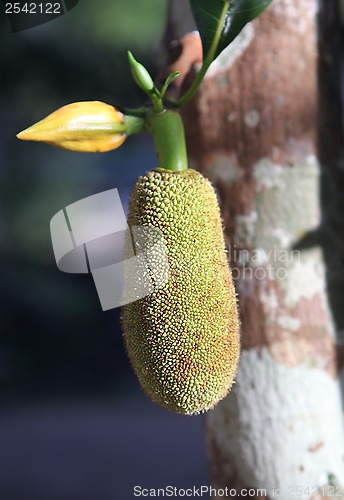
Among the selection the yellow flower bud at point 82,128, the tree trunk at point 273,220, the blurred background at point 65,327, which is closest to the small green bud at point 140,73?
the yellow flower bud at point 82,128

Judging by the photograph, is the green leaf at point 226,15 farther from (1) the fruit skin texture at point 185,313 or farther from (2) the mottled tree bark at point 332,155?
(2) the mottled tree bark at point 332,155

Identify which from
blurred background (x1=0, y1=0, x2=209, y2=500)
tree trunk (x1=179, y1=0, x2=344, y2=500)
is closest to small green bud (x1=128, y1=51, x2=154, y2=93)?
tree trunk (x1=179, y1=0, x2=344, y2=500)

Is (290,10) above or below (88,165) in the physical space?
above

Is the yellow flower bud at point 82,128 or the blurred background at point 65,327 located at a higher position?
the yellow flower bud at point 82,128

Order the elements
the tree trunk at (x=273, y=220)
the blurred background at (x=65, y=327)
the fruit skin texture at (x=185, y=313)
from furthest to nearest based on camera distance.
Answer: the blurred background at (x=65, y=327)
the tree trunk at (x=273, y=220)
the fruit skin texture at (x=185, y=313)

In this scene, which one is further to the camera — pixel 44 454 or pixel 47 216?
pixel 47 216

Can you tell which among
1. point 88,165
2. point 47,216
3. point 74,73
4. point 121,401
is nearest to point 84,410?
point 121,401

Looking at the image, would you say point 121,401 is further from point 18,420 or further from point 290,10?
point 290,10
